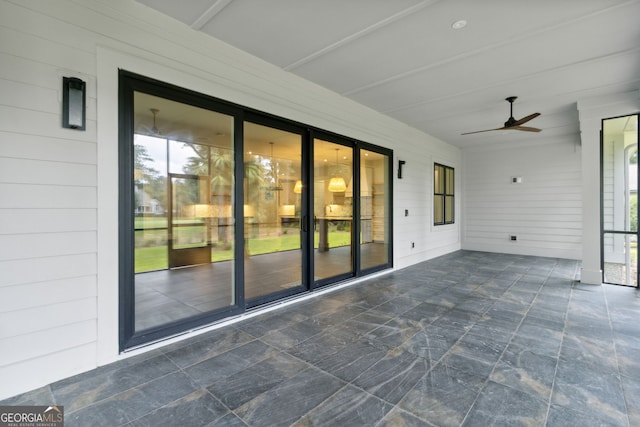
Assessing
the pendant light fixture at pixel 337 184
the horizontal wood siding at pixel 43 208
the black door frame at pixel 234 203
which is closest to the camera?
the horizontal wood siding at pixel 43 208

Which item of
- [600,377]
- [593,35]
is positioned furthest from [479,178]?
[600,377]

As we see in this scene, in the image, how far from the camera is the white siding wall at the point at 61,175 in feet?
6.61

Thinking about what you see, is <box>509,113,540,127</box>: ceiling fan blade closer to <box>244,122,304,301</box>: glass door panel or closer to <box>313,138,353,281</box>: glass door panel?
→ <box>313,138,353,281</box>: glass door panel

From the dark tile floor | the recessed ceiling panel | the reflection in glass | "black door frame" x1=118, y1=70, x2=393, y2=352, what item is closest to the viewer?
the dark tile floor

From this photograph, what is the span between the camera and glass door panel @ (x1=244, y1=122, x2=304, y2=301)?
13.4 feet

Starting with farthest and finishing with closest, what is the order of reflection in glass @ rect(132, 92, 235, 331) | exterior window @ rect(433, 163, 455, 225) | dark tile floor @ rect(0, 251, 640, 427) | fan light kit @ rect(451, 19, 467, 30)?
exterior window @ rect(433, 163, 455, 225)
reflection in glass @ rect(132, 92, 235, 331)
fan light kit @ rect(451, 19, 467, 30)
dark tile floor @ rect(0, 251, 640, 427)

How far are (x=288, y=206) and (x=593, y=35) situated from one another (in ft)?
13.2

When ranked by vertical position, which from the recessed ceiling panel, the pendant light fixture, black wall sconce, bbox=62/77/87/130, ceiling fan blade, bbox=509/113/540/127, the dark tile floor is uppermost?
the recessed ceiling panel

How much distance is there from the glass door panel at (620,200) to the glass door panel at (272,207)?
5.04m

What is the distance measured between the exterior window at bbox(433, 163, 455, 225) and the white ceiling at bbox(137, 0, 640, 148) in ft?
9.35

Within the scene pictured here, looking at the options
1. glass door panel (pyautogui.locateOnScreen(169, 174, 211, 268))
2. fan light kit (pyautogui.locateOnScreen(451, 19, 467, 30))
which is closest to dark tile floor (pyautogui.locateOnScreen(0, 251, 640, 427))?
glass door panel (pyautogui.locateOnScreen(169, 174, 211, 268))

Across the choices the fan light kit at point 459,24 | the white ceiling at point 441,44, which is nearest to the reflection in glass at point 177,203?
the white ceiling at point 441,44

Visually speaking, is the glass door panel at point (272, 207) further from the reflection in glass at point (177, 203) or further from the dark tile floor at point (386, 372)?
the dark tile floor at point (386, 372)

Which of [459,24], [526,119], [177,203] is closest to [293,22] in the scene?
[459,24]
